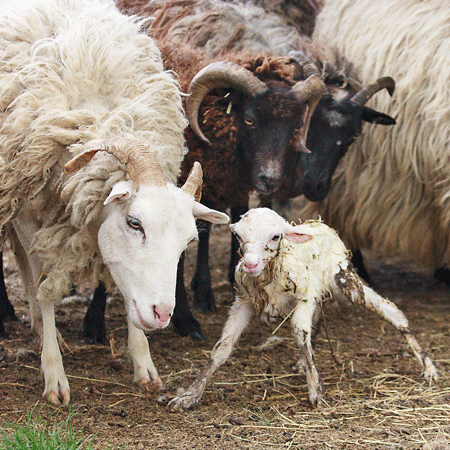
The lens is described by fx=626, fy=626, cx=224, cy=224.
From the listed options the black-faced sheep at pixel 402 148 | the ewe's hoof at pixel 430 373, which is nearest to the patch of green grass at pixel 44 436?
the ewe's hoof at pixel 430 373

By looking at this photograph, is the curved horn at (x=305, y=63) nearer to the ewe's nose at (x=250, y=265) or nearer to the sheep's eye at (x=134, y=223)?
the ewe's nose at (x=250, y=265)

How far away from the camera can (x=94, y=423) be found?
2.66 metres

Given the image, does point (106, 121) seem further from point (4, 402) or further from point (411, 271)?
point (411, 271)

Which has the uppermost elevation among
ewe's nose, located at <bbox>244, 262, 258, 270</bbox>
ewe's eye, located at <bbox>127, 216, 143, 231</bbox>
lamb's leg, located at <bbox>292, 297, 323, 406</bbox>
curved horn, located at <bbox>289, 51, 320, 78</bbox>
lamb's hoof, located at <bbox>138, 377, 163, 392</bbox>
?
curved horn, located at <bbox>289, 51, 320, 78</bbox>

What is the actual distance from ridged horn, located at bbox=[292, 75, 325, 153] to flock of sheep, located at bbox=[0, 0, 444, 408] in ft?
0.04

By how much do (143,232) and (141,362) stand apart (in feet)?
3.11

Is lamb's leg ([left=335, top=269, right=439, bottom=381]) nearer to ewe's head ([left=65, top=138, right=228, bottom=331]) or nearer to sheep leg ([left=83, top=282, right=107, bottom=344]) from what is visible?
ewe's head ([left=65, top=138, right=228, bottom=331])

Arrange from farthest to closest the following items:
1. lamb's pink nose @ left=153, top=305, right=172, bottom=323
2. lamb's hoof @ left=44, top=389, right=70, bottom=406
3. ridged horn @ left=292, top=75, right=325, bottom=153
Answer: ridged horn @ left=292, top=75, right=325, bottom=153 < lamb's hoof @ left=44, top=389, right=70, bottom=406 < lamb's pink nose @ left=153, top=305, right=172, bottom=323

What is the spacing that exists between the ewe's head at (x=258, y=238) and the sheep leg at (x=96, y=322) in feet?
4.36

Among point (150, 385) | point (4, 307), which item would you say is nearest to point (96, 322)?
point (4, 307)

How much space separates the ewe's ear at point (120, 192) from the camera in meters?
2.46

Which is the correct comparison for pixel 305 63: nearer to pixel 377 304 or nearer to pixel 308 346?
pixel 377 304

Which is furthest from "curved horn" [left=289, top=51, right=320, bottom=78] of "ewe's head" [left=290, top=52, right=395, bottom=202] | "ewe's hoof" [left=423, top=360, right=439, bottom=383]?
"ewe's hoof" [left=423, top=360, right=439, bottom=383]

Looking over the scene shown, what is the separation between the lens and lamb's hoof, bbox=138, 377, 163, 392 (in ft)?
10.2
